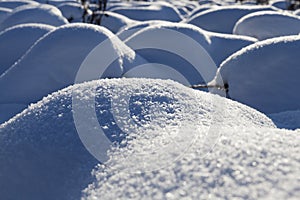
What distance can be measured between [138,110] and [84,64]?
973 mm

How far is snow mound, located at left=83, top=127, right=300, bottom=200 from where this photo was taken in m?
0.72

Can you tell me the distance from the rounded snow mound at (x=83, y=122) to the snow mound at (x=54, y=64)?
808 mm

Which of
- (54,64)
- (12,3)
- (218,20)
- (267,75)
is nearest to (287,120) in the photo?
(267,75)

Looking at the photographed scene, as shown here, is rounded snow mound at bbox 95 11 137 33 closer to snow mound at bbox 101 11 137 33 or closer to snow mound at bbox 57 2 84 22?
snow mound at bbox 101 11 137 33

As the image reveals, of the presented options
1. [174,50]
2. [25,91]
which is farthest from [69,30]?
[174,50]

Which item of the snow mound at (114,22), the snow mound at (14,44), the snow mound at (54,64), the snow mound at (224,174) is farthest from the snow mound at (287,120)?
the snow mound at (114,22)

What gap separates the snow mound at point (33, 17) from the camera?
365 centimetres

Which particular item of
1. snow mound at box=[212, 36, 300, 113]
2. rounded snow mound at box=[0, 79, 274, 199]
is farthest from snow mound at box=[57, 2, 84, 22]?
rounded snow mound at box=[0, 79, 274, 199]

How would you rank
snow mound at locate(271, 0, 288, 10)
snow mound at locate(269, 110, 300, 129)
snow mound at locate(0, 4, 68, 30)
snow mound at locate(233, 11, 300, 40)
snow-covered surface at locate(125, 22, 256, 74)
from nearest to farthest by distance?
snow mound at locate(269, 110, 300, 129) → snow-covered surface at locate(125, 22, 256, 74) → snow mound at locate(233, 11, 300, 40) → snow mound at locate(0, 4, 68, 30) → snow mound at locate(271, 0, 288, 10)

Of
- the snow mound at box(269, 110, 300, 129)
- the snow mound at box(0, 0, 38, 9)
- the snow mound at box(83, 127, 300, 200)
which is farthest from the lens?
the snow mound at box(0, 0, 38, 9)

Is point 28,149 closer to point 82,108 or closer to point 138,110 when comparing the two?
point 82,108

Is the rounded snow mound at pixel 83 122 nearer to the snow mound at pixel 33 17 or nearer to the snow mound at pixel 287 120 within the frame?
the snow mound at pixel 287 120

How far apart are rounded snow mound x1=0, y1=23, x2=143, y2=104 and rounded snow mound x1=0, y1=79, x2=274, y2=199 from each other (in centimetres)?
81

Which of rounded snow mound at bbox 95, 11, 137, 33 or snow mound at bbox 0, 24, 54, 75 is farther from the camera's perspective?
rounded snow mound at bbox 95, 11, 137, 33
